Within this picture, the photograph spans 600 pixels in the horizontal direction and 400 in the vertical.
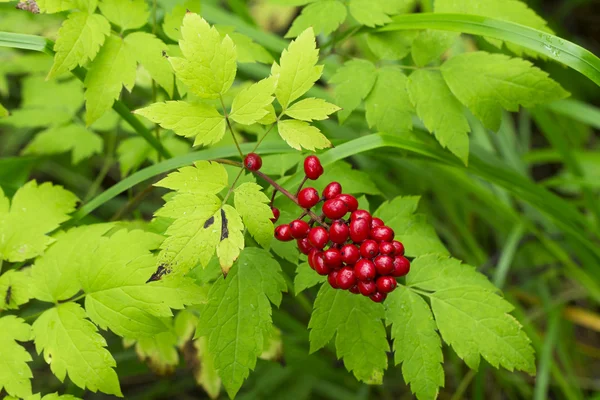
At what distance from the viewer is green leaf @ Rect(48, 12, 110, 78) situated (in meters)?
1.49

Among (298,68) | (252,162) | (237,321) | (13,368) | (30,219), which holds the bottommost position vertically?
(13,368)

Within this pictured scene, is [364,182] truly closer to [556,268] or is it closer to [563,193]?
[556,268]

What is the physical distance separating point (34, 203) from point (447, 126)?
1.38m

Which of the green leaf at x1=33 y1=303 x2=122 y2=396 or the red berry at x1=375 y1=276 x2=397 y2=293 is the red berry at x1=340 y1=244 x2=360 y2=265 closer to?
the red berry at x1=375 y1=276 x2=397 y2=293

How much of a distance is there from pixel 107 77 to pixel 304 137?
69 cm

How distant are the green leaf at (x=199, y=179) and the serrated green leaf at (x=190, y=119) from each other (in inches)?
2.8

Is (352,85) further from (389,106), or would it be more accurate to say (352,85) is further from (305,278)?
(305,278)

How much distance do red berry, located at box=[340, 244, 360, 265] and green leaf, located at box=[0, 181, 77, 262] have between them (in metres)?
0.95

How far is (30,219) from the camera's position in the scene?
5.36ft

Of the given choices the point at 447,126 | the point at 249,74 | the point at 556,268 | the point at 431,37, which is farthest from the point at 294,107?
the point at 556,268

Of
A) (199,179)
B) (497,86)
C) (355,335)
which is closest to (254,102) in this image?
(199,179)

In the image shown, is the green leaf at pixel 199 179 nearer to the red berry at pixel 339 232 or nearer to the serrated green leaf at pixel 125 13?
the red berry at pixel 339 232

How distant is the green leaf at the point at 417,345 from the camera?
138 cm

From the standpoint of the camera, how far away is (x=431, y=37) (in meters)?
1.82
